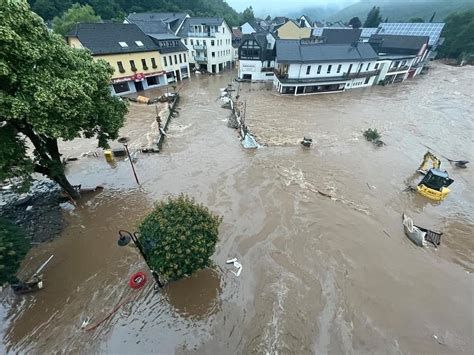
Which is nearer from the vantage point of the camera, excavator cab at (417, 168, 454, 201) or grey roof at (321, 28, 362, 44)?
excavator cab at (417, 168, 454, 201)

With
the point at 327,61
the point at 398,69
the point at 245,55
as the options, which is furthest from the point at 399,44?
the point at 245,55

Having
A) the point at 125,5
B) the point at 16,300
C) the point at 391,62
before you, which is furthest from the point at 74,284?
the point at 125,5

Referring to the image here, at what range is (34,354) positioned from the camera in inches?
318

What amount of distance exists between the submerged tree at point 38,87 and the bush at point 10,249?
2493 millimetres

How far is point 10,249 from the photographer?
836 cm

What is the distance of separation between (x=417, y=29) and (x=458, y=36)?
1399 cm

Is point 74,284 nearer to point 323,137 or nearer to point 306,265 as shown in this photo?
point 306,265

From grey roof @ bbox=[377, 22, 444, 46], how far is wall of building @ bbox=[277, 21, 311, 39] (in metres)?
27.8

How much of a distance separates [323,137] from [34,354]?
25.0m

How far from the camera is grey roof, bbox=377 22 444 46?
55162 millimetres

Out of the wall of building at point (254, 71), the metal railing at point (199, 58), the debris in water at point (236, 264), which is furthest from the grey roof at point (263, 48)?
the debris in water at point (236, 264)

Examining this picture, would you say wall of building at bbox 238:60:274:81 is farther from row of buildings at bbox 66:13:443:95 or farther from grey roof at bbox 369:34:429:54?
grey roof at bbox 369:34:429:54

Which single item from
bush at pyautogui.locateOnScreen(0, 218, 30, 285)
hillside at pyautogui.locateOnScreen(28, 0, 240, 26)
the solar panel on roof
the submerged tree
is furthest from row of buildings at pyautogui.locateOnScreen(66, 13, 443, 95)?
bush at pyautogui.locateOnScreen(0, 218, 30, 285)

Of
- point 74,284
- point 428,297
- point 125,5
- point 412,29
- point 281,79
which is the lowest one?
point 428,297
